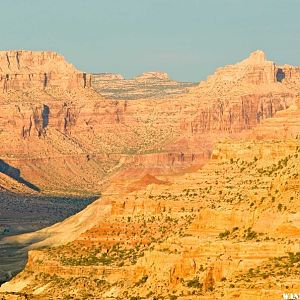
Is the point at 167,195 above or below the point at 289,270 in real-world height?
above

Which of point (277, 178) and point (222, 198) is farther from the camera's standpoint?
point (222, 198)

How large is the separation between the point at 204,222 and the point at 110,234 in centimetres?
3117

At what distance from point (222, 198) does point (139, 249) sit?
1251 cm

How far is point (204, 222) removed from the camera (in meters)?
109

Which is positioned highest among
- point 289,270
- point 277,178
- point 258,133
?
point 258,133

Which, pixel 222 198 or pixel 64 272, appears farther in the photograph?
pixel 64 272

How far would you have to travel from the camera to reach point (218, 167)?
450ft

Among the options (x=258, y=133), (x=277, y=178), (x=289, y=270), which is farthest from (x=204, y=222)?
(x=258, y=133)

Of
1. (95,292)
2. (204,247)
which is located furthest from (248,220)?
(95,292)

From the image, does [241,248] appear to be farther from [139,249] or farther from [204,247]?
[139,249]

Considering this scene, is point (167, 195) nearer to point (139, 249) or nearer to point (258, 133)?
point (139, 249)

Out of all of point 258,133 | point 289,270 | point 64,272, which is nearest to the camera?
point 289,270

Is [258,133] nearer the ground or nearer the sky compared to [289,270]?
nearer the sky

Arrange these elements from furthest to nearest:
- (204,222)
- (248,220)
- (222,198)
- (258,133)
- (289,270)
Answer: (258,133) → (222,198) → (204,222) → (248,220) → (289,270)
